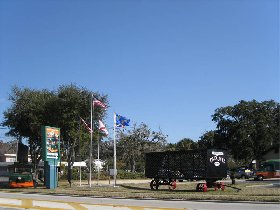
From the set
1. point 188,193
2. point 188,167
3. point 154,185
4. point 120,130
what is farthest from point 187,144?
point 188,193

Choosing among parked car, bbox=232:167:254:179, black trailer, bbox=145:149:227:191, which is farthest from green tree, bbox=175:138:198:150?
black trailer, bbox=145:149:227:191

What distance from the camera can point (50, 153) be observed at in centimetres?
3366

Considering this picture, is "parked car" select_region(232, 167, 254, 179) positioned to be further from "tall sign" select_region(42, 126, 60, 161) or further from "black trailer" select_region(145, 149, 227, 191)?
"tall sign" select_region(42, 126, 60, 161)

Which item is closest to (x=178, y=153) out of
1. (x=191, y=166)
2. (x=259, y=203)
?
(x=191, y=166)

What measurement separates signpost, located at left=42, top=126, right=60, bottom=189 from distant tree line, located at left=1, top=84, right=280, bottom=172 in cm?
641

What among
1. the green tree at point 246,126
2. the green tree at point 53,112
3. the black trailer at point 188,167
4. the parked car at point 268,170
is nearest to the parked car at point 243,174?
the parked car at point 268,170

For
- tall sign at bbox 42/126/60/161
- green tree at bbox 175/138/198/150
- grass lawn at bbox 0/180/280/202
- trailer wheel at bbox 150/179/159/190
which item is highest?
green tree at bbox 175/138/198/150

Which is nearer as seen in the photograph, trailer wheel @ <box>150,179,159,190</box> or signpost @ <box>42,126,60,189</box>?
trailer wheel @ <box>150,179,159,190</box>

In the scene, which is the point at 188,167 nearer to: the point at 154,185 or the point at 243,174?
the point at 154,185

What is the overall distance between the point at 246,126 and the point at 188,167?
2244 inches

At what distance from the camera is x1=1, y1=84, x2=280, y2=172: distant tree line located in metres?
41.2

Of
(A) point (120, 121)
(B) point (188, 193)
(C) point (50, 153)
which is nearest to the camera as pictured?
(B) point (188, 193)

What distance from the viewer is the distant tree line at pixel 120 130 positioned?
4122cm

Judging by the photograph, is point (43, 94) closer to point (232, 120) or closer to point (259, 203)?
point (259, 203)
